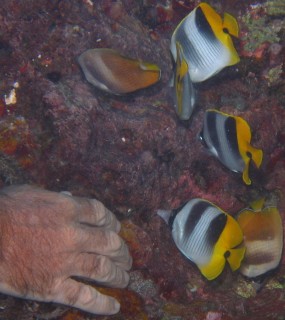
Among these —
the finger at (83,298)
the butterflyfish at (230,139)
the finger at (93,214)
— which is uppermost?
the butterflyfish at (230,139)

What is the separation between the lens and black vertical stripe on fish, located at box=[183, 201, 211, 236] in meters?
2.97

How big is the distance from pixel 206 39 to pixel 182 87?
585 mm

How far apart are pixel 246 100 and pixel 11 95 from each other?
265 centimetres

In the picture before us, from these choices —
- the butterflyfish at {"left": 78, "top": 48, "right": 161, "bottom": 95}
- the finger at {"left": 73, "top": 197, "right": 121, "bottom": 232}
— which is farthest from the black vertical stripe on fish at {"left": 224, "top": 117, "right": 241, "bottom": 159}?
the finger at {"left": 73, "top": 197, "right": 121, "bottom": 232}

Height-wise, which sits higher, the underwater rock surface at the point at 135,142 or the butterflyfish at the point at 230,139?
the butterflyfish at the point at 230,139

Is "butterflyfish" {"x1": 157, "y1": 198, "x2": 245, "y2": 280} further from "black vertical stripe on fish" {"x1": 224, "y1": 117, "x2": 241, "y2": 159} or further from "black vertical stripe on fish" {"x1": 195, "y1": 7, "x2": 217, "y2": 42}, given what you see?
"black vertical stripe on fish" {"x1": 195, "y1": 7, "x2": 217, "y2": 42}

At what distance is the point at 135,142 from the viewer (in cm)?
339

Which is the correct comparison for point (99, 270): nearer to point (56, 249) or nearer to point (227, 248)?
point (56, 249)

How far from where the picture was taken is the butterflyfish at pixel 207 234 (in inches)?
115

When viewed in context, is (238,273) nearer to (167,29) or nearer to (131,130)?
(131,130)

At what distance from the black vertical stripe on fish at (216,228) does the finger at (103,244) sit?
2.31 feet

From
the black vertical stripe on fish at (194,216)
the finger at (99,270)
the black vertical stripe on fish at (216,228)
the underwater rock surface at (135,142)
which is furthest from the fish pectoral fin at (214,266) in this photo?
the finger at (99,270)

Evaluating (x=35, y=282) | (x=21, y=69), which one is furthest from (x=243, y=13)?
(x=35, y=282)

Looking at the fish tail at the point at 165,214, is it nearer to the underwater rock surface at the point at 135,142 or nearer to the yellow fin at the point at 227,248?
the underwater rock surface at the point at 135,142
